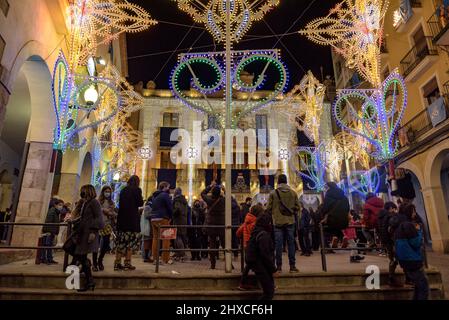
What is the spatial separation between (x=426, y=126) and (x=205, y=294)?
558 inches

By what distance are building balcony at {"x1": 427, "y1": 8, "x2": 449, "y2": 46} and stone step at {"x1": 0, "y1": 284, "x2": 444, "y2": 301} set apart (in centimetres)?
→ 1171

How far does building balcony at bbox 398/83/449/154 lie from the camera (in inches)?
498

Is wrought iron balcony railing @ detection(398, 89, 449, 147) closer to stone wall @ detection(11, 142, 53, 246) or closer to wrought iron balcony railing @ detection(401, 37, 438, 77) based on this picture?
wrought iron balcony railing @ detection(401, 37, 438, 77)

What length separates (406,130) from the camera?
16.1m

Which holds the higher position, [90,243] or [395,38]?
[395,38]

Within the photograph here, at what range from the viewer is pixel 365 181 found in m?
20.4

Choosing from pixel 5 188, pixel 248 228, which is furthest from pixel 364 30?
pixel 5 188

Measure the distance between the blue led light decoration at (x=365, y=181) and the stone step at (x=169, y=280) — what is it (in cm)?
1197

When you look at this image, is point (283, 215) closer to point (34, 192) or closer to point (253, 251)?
point (253, 251)

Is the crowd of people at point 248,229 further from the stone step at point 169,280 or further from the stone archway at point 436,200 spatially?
the stone archway at point 436,200

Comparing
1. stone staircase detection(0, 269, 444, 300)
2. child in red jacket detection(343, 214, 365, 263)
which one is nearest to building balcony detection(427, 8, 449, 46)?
child in red jacket detection(343, 214, 365, 263)
